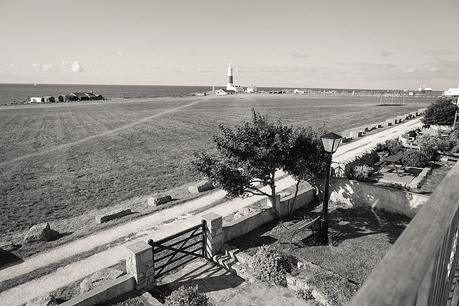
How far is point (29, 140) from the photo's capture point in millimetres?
29891

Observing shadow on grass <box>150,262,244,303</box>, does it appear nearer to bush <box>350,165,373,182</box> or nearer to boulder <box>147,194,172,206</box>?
boulder <box>147,194,172,206</box>

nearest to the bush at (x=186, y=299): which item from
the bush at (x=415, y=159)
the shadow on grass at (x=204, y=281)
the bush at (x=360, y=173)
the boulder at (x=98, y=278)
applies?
the shadow on grass at (x=204, y=281)

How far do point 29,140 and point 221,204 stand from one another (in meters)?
23.4

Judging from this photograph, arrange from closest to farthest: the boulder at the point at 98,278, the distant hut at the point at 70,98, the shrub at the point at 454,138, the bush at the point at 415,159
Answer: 1. the boulder at the point at 98,278
2. the bush at the point at 415,159
3. the shrub at the point at 454,138
4. the distant hut at the point at 70,98

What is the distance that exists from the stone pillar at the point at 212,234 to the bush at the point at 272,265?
5.08ft

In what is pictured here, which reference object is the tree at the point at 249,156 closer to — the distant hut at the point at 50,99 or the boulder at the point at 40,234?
the boulder at the point at 40,234

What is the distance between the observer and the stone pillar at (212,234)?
10953 millimetres

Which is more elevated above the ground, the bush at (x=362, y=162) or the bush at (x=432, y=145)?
the bush at (x=432, y=145)

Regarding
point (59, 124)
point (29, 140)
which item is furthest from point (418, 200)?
point (59, 124)

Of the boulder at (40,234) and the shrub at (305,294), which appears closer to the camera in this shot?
the shrub at (305,294)

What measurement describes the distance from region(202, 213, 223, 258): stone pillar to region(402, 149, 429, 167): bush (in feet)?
50.4

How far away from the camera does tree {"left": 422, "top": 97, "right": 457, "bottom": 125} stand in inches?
1256

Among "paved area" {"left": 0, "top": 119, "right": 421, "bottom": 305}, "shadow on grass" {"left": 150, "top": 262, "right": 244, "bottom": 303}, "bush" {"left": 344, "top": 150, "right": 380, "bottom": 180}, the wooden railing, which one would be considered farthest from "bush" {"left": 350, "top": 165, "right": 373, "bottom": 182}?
the wooden railing

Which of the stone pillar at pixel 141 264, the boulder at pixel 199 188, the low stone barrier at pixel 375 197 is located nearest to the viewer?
the stone pillar at pixel 141 264
